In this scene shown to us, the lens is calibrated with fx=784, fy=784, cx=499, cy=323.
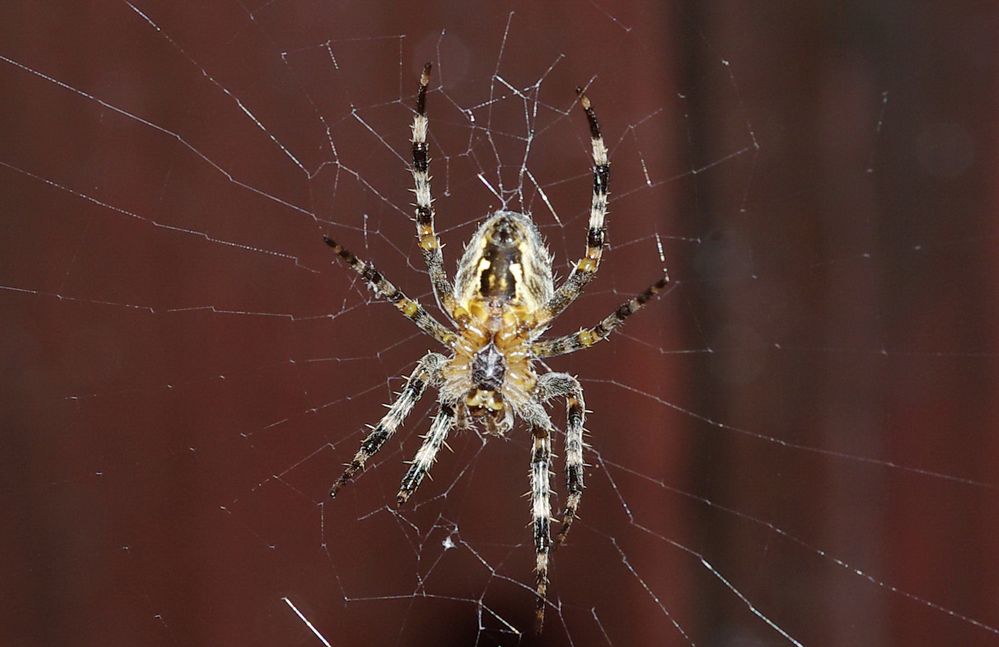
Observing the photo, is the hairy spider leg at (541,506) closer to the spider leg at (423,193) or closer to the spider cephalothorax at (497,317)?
the spider cephalothorax at (497,317)

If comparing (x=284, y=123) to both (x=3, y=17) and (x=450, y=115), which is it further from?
(x=3, y=17)

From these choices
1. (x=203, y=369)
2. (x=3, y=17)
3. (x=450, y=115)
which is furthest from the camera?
(x=450, y=115)

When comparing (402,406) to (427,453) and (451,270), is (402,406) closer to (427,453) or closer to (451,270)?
(427,453)

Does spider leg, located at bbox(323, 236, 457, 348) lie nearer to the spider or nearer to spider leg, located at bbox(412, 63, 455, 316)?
the spider

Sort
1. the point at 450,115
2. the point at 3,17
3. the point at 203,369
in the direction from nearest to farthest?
the point at 3,17 < the point at 203,369 < the point at 450,115

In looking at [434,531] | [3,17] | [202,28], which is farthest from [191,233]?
[434,531]

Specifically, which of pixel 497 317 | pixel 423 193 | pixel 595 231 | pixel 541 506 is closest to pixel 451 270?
pixel 497 317

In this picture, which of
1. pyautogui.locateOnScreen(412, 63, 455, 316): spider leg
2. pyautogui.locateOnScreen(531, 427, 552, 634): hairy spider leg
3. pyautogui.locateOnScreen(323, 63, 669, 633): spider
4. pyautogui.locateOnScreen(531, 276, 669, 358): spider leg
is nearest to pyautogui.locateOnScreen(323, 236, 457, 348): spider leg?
pyautogui.locateOnScreen(323, 63, 669, 633): spider
